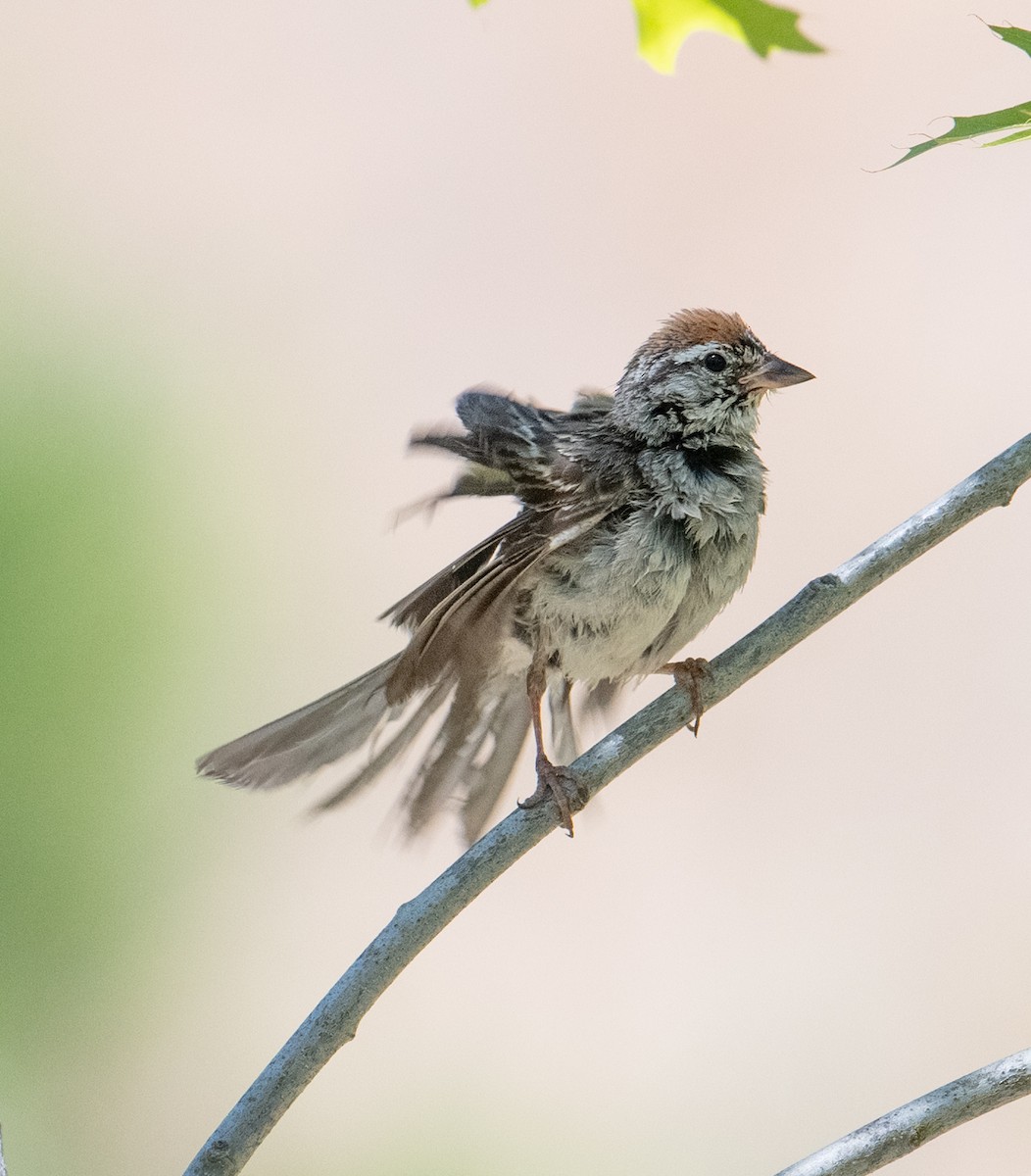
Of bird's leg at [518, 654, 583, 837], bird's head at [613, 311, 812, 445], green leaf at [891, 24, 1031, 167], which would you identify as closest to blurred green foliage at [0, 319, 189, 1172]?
bird's leg at [518, 654, 583, 837]

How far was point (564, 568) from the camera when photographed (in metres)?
2.09

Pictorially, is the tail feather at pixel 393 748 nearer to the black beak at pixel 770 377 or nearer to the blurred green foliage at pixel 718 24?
the black beak at pixel 770 377

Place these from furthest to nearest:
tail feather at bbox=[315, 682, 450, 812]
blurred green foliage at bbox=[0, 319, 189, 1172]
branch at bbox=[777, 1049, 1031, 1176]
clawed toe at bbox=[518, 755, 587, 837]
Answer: blurred green foliage at bbox=[0, 319, 189, 1172], tail feather at bbox=[315, 682, 450, 812], clawed toe at bbox=[518, 755, 587, 837], branch at bbox=[777, 1049, 1031, 1176]

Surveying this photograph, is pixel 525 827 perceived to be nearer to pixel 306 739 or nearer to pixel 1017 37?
pixel 306 739

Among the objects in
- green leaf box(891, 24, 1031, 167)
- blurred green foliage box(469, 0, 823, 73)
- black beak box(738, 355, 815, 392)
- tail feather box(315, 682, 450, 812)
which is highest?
blurred green foliage box(469, 0, 823, 73)

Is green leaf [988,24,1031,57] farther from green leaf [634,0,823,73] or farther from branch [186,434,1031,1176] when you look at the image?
branch [186,434,1031,1176]

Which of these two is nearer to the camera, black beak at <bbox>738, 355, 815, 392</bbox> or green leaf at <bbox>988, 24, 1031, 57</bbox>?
green leaf at <bbox>988, 24, 1031, 57</bbox>

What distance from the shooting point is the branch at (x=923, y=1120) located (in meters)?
1.25

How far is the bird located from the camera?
77.5 inches

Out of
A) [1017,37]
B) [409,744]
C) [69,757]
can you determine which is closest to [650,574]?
[409,744]

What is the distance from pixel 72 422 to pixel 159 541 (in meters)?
0.37

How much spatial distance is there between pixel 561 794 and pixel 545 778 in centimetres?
8

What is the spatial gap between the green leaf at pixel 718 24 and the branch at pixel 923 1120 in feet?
3.53

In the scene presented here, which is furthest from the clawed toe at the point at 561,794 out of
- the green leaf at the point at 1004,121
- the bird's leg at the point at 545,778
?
the green leaf at the point at 1004,121
